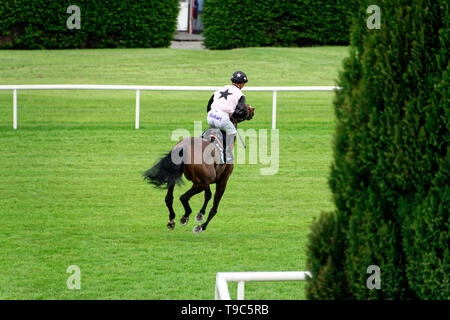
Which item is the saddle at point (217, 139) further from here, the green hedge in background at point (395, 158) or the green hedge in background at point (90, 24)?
the green hedge in background at point (90, 24)

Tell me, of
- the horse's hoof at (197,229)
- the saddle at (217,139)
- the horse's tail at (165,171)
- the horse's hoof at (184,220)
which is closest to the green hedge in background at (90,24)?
the horse's hoof at (184,220)

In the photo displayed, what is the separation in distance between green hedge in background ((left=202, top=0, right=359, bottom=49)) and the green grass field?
9.99 ft

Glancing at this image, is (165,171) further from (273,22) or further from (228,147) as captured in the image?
(273,22)

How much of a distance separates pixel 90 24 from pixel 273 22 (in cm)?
549

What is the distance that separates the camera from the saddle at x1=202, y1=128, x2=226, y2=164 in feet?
24.6

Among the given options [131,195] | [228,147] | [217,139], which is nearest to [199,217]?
[228,147]

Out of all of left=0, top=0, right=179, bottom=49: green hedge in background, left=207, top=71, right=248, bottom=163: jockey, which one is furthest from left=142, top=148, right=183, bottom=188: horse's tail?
left=0, top=0, right=179, bottom=49: green hedge in background

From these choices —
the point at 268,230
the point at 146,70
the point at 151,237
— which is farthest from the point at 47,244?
the point at 146,70

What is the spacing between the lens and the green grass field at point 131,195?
6254 mm

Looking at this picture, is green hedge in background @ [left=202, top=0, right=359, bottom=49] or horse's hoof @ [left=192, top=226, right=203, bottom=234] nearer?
horse's hoof @ [left=192, top=226, right=203, bottom=234]

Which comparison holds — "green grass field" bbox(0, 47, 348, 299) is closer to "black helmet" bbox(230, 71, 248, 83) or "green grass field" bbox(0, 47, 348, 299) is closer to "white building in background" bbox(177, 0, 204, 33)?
"black helmet" bbox(230, 71, 248, 83)

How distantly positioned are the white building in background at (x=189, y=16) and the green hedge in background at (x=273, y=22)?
10.5 ft

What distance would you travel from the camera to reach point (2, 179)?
33.0 feet

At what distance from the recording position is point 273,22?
74.9 ft
